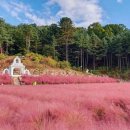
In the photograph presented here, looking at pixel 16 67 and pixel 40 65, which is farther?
pixel 40 65

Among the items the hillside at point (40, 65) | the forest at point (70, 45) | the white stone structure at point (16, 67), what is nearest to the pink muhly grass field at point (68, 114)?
the white stone structure at point (16, 67)

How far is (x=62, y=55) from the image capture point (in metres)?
79.2

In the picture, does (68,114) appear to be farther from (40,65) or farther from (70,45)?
(70,45)

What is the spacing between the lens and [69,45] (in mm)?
78562

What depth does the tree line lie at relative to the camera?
72.2 metres

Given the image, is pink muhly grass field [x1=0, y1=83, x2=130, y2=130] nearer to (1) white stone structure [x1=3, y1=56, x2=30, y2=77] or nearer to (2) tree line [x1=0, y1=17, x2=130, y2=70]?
(1) white stone structure [x1=3, y1=56, x2=30, y2=77]

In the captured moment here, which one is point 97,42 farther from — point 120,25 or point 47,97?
point 47,97

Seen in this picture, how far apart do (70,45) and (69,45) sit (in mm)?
252

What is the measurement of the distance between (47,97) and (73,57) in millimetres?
70081

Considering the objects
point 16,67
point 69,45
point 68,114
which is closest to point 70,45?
point 69,45

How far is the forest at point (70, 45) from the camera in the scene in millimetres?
72062

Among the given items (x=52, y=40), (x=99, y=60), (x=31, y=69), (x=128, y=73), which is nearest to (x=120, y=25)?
(x=99, y=60)

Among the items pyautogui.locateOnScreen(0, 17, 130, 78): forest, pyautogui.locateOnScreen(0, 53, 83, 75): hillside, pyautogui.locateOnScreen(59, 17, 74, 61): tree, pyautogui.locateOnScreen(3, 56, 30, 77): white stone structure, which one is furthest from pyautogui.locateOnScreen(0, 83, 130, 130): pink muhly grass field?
pyautogui.locateOnScreen(59, 17, 74, 61): tree

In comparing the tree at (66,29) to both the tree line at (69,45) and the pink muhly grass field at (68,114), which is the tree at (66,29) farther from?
the pink muhly grass field at (68,114)
